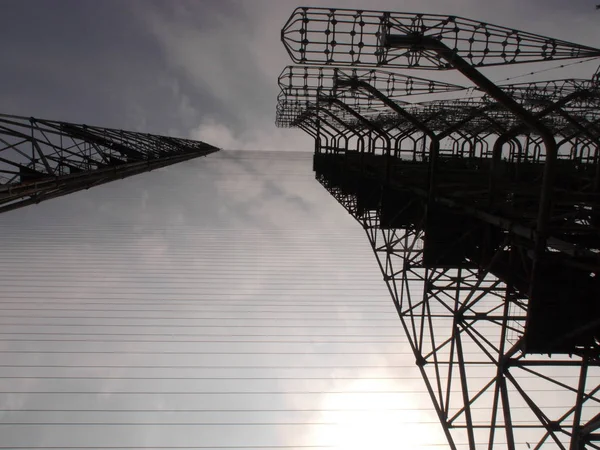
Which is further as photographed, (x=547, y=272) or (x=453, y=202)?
(x=453, y=202)

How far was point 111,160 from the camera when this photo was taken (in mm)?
17891

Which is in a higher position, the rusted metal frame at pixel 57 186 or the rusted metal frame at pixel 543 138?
the rusted metal frame at pixel 543 138

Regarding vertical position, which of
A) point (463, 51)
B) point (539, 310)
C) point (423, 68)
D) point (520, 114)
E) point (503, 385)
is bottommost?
point (503, 385)

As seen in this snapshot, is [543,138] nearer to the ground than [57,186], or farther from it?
farther from it

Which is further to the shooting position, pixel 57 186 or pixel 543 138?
pixel 57 186

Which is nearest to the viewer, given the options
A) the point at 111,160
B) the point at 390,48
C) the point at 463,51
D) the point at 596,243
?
the point at 596,243

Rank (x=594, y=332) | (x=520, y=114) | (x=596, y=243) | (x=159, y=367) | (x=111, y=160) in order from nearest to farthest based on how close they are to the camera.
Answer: (x=520, y=114)
(x=594, y=332)
(x=596, y=243)
(x=159, y=367)
(x=111, y=160)

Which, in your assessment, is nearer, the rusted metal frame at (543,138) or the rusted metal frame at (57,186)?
the rusted metal frame at (543,138)

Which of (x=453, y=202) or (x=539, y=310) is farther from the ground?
(x=453, y=202)

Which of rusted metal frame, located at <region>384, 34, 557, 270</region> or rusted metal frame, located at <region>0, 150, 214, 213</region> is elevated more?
rusted metal frame, located at <region>384, 34, 557, 270</region>

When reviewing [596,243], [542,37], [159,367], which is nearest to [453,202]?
[596,243]

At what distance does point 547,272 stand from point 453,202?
2801 mm

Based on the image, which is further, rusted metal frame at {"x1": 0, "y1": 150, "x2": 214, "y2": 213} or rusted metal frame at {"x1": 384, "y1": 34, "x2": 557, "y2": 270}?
rusted metal frame at {"x1": 0, "y1": 150, "x2": 214, "y2": 213}

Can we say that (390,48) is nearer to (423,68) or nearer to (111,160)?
(423,68)
